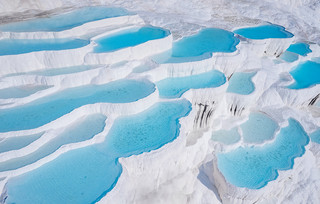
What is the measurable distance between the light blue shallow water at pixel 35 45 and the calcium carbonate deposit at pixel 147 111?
0.06 metres

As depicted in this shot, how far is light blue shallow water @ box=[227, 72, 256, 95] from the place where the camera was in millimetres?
8680

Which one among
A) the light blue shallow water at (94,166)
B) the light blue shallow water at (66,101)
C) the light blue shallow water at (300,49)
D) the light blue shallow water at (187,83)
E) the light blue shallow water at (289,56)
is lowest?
the light blue shallow water at (300,49)

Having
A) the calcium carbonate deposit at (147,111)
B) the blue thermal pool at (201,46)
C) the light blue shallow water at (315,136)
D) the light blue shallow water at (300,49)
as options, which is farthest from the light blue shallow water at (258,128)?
the light blue shallow water at (300,49)

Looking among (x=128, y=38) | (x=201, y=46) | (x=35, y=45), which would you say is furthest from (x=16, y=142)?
(x=201, y=46)

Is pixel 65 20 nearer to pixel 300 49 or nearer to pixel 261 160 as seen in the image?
pixel 261 160

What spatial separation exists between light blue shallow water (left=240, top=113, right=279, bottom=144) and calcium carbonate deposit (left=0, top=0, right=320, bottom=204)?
5 centimetres

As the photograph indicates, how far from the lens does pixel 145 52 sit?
28.1ft

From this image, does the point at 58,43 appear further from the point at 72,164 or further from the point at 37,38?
the point at 72,164

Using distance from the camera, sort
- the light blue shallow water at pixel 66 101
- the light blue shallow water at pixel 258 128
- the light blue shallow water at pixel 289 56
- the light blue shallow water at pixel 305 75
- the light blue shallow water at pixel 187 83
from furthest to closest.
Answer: the light blue shallow water at pixel 289 56
the light blue shallow water at pixel 305 75
the light blue shallow water at pixel 258 128
the light blue shallow water at pixel 187 83
the light blue shallow water at pixel 66 101

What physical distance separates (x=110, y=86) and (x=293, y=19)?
475 inches

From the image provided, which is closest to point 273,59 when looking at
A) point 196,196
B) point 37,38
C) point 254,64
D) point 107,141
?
point 254,64

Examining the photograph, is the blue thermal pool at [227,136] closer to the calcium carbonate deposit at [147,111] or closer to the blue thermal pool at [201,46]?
the calcium carbonate deposit at [147,111]

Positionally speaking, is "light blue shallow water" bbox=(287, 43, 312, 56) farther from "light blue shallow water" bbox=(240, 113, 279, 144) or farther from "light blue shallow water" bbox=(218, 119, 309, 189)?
"light blue shallow water" bbox=(218, 119, 309, 189)

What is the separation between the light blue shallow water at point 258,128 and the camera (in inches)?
308
